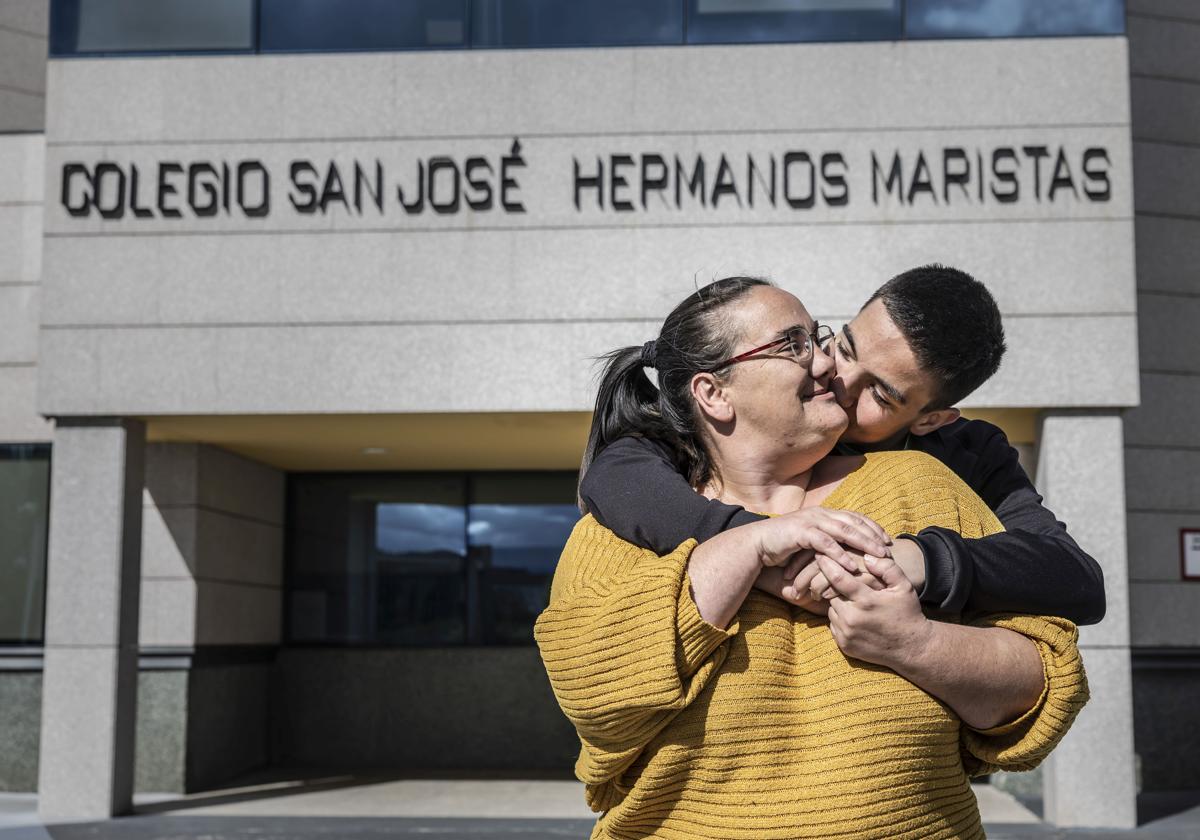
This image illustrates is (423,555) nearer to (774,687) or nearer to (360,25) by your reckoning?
(360,25)

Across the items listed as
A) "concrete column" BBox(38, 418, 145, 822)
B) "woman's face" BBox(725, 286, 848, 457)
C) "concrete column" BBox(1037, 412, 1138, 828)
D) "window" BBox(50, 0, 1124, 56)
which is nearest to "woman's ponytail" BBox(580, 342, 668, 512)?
"woman's face" BBox(725, 286, 848, 457)

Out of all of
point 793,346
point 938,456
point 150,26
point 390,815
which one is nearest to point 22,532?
point 390,815

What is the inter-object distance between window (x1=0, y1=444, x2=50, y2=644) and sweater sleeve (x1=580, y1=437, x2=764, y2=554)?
10003 millimetres

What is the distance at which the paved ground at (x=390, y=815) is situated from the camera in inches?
339

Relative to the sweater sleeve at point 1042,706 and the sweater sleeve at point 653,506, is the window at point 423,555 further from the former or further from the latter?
the sweater sleeve at point 1042,706

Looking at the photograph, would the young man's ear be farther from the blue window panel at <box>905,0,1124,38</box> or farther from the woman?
the blue window panel at <box>905,0,1124,38</box>

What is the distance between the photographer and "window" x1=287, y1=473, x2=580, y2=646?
40.8 feet

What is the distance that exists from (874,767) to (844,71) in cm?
771

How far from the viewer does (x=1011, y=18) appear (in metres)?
9.00

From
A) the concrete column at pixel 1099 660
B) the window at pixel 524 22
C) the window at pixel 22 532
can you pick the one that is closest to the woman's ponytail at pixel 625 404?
the concrete column at pixel 1099 660

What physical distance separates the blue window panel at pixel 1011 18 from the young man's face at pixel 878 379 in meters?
7.17

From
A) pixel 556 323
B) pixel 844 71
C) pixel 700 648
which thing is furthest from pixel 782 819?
pixel 844 71

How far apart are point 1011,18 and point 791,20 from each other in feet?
4.84

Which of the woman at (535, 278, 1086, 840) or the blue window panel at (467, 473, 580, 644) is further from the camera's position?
the blue window panel at (467, 473, 580, 644)
